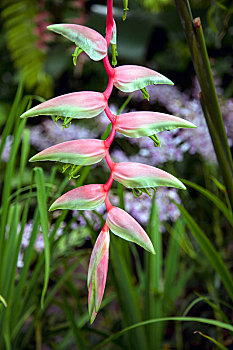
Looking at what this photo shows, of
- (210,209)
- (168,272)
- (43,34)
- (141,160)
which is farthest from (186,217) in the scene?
(43,34)

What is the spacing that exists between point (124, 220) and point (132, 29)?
1.25 meters

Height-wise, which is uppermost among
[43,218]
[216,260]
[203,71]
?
[203,71]

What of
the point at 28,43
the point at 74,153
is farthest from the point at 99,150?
the point at 28,43

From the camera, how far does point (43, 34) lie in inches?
61.5

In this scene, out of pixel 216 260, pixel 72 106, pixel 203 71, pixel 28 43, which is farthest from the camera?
pixel 28 43

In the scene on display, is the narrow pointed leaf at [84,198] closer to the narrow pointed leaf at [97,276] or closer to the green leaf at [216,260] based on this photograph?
the narrow pointed leaf at [97,276]

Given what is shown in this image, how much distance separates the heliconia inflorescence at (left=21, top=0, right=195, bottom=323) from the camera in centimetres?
22

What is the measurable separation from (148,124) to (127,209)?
21.3 inches

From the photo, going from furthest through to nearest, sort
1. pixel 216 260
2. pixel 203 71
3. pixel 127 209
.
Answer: pixel 127 209 < pixel 216 260 < pixel 203 71

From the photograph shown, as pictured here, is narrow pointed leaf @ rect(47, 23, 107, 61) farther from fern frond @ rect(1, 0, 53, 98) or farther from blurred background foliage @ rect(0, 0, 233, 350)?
fern frond @ rect(1, 0, 53, 98)

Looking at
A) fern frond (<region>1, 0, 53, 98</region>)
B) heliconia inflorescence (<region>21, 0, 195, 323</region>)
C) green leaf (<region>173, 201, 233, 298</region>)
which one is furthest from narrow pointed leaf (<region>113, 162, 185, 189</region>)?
fern frond (<region>1, 0, 53, 98</region>)

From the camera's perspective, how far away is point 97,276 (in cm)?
22

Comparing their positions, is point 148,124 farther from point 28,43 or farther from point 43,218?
point 28,43

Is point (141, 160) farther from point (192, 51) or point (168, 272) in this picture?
point (192, 51)
